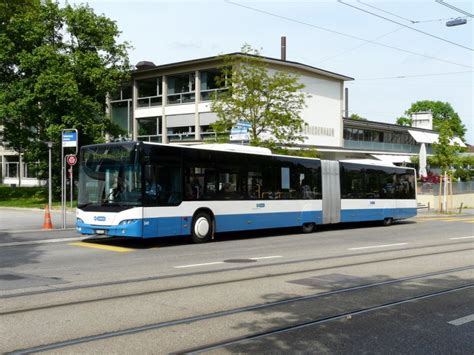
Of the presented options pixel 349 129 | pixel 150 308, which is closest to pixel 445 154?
pixel 349 129

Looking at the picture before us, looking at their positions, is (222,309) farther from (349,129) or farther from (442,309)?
(349,129)

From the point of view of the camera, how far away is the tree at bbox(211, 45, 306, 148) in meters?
27.2

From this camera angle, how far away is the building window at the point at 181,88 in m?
41.5

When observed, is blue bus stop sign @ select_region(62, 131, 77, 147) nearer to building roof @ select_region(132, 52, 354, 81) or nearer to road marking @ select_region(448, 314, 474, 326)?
road marking @ select_region(448, 314, 474, 326)

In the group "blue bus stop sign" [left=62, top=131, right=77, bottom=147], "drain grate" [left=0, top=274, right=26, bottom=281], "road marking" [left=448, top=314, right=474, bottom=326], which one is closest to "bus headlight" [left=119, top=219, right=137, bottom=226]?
"drain grate" [left=0, top=274, right=26, bottom=281]

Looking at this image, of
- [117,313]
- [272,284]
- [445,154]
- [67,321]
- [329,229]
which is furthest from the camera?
[445,154]

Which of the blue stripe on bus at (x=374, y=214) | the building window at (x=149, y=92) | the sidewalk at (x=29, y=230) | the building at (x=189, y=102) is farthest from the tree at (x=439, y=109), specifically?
the sidewalk at (x=29, y=230)

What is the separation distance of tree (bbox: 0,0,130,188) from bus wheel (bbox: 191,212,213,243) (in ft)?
67.8

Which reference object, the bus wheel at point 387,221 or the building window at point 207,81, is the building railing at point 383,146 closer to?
the building window at point 207,81

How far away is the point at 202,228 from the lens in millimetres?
16516

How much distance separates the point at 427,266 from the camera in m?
12.0

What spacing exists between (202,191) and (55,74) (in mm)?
22004

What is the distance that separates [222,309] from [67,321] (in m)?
2.00

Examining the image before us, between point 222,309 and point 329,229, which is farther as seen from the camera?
point 329,229
